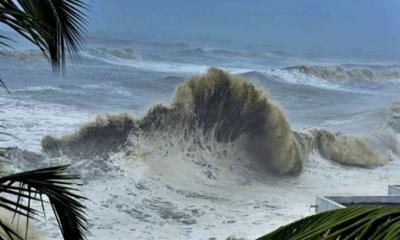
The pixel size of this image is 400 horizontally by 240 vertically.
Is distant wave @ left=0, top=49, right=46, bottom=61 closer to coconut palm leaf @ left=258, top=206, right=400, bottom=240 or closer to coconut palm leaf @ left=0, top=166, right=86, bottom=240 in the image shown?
coconut palm leaf @ left=0, top=166, right=86, bottom=240

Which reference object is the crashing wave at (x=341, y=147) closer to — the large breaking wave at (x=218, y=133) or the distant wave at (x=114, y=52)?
the large breaking wave at (x=218, y=133)

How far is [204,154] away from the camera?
1777 cm

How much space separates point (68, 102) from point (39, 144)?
686 centimetres

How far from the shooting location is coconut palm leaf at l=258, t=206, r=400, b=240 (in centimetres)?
111

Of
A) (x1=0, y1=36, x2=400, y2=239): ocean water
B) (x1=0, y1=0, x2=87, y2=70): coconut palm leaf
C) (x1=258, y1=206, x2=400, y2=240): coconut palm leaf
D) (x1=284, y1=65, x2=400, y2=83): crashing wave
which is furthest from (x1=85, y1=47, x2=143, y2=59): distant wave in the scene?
(x1=258, y1=206, x2=400, y2=240): coconut palm leaf

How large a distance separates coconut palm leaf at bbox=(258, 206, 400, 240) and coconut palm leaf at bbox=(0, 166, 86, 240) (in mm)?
767

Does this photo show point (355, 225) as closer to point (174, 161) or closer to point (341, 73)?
point (174, 161)

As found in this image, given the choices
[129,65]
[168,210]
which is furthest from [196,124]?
[129,65]

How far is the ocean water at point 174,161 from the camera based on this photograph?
12.3 metres

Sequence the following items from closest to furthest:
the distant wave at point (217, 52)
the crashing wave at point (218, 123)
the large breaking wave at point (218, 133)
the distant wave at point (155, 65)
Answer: the large breaking wave at point (218, 133)
the crashing wave at point (218, 123)
the distant wave at point (155, 65)
the distant wave at point (217, 52)

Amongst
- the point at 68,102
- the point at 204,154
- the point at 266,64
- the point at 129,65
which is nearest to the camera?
the point at 204,154

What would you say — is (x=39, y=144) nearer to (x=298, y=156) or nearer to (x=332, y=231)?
(x=298, y=156)

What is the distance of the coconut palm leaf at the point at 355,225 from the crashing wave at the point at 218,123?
1585 cm

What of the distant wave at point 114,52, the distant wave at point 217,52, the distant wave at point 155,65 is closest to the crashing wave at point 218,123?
the distant wave at point 155,65
